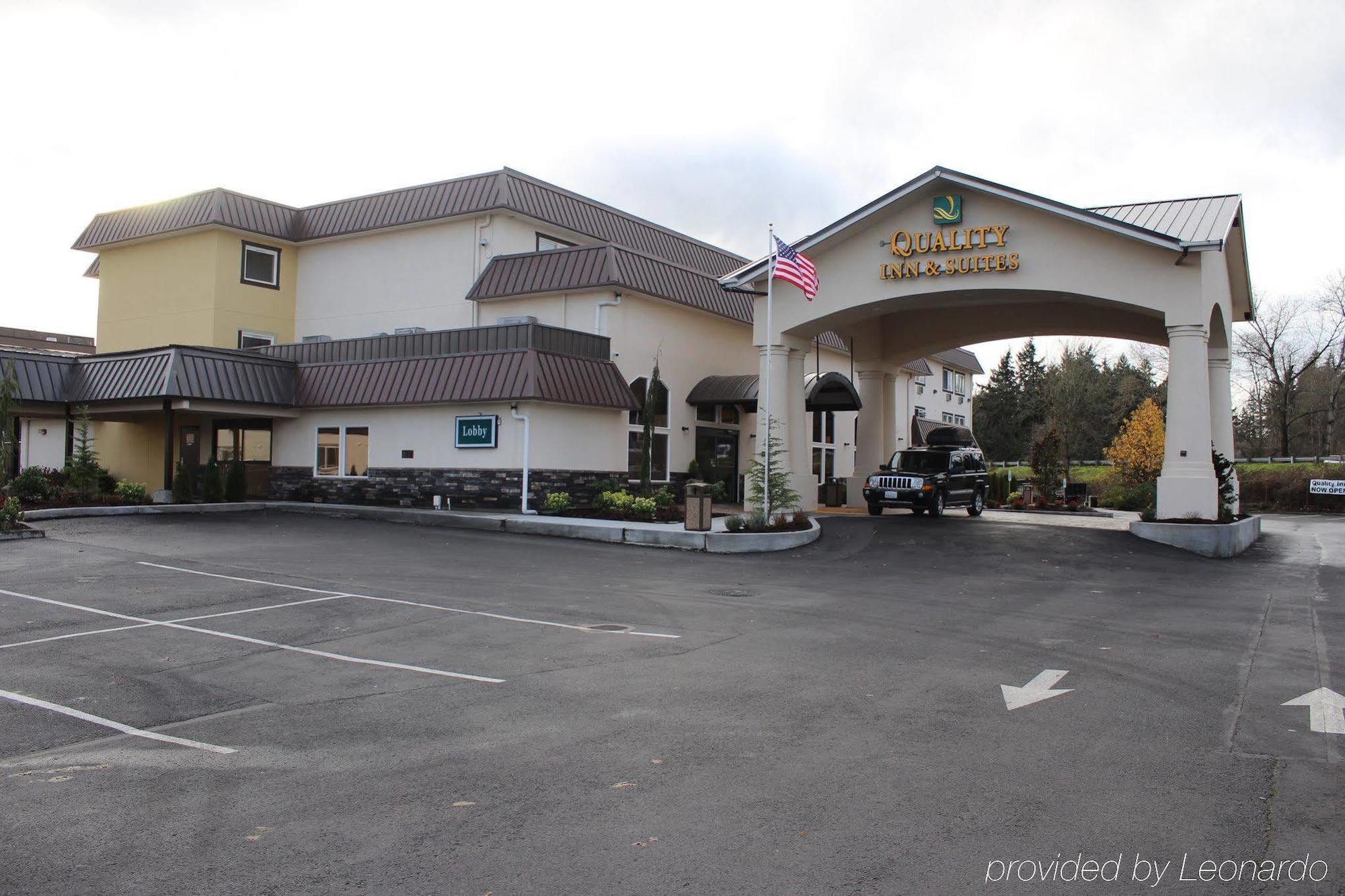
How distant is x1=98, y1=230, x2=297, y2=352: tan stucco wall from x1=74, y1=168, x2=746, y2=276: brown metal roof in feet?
2.00

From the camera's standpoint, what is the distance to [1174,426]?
19.5 meters

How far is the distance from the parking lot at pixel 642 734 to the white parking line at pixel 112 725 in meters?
0.03

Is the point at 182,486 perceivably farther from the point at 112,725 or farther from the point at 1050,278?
the point at 1050,278

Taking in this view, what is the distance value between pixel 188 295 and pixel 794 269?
21.0 meters

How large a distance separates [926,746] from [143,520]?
69.4 feet

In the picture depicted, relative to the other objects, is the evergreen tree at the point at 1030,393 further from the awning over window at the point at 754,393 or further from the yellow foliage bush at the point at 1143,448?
the awning over window at the point at 754,393

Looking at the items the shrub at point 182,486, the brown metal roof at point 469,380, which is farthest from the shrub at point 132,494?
the brown metal roof at point 469,380

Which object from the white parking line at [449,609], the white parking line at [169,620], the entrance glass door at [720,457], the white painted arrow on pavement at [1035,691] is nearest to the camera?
the white painted arrow on pavement at [1035,691]

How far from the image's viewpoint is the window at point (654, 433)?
2591 cm

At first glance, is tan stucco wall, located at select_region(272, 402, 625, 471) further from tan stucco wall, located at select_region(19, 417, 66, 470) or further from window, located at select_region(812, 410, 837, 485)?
tan stucco wall, located at select_region(19, 417, 66, 470)

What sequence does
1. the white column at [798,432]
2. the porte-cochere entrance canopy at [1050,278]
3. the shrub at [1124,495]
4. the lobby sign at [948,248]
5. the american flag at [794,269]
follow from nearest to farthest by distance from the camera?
the porte-cochere entrance canopy at [1050,278], the american flag at [794,269], the lobby sign at [948,248], the white column at [798,432], the shrub at [1124,495]

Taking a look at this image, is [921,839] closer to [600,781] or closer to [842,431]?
[600,781]

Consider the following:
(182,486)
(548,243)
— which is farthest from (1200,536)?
(182,486)

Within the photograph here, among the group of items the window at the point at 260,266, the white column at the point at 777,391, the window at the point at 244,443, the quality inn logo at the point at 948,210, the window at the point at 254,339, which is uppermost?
the window at the point at 260,266
